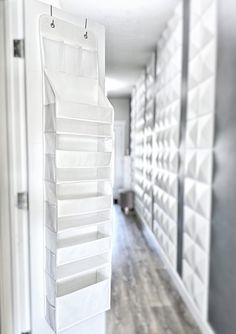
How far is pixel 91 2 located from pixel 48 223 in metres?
2.22

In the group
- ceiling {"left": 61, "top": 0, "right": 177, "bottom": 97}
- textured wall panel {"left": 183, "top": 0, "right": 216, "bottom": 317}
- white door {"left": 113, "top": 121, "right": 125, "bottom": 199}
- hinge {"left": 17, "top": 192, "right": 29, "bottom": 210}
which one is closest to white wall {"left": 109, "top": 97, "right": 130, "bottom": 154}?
white door {"left": 113, "top": 121, "right": 125, "bottom": 199}

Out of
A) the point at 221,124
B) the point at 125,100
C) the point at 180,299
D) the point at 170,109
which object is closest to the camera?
the point at 221,124

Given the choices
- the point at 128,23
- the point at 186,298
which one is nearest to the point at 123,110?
the point at 128,23

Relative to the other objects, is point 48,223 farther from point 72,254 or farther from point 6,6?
point 6,6

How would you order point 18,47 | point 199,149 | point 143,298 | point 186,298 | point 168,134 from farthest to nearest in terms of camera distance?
point 168,134 → point 143,298 → point 186,298 → point 199,149 → point 18,47

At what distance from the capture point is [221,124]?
1.75 meters

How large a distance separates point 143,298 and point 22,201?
5.78 feet

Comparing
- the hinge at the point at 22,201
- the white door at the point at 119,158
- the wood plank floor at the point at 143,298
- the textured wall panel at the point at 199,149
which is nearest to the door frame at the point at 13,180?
the hinge at the point at 22,201

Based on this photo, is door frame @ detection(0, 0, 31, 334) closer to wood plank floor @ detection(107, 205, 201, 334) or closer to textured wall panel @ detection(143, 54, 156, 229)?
wood plank floor @ detection(107, 205, 201, 334)

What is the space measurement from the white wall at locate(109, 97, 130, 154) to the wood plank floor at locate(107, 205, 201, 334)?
394 centimetres

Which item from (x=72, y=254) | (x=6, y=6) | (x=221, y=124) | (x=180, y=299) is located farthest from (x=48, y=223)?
(x=180, y=299)

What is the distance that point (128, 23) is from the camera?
10.1 feet

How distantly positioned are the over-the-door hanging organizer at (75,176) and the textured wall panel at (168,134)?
1.45m

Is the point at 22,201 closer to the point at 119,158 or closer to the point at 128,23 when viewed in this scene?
the point at 128,23
